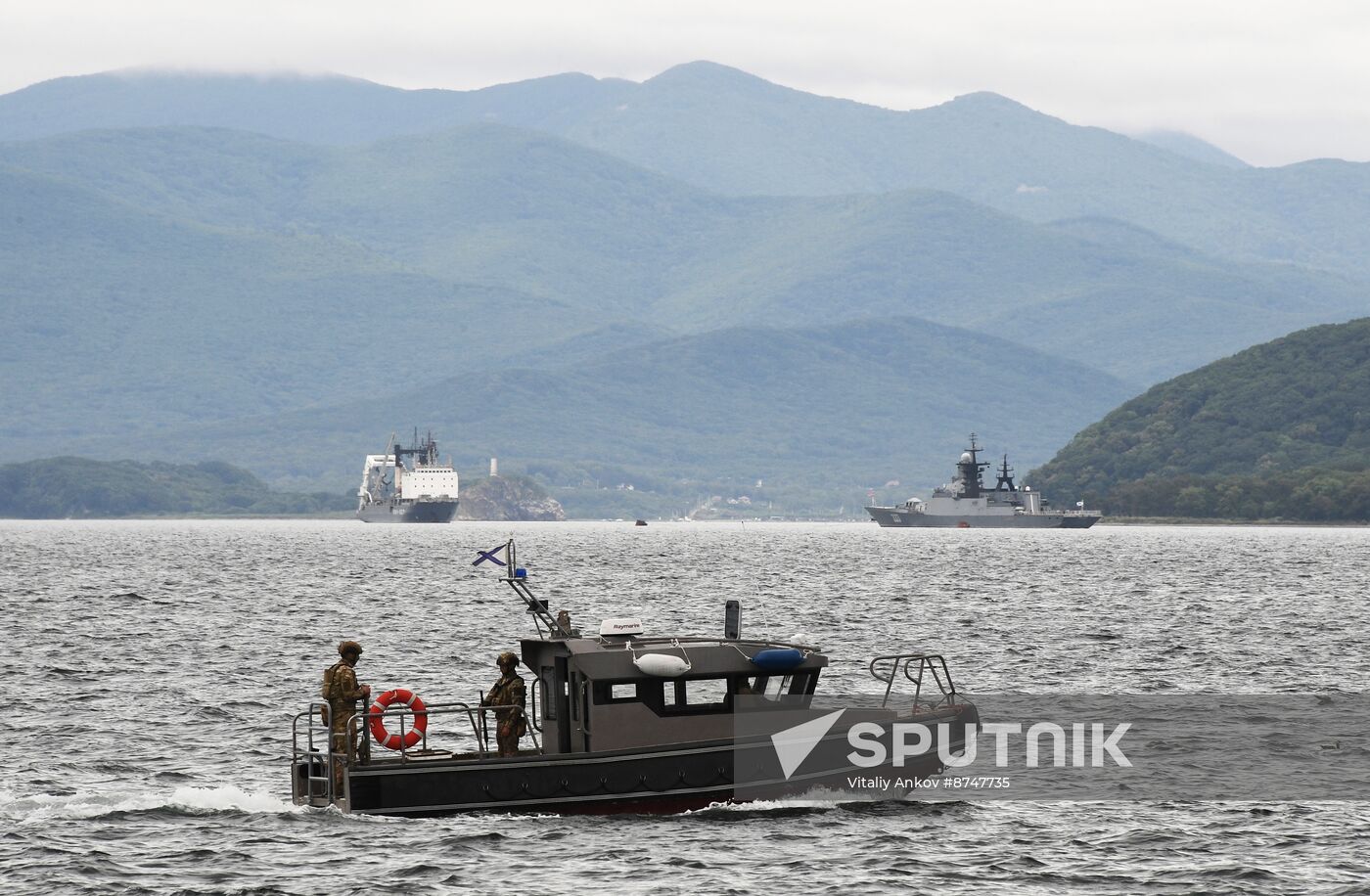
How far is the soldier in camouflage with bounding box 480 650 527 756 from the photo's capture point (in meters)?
33.5

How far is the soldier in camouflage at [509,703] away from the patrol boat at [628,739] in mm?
124

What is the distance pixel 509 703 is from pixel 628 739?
238cm

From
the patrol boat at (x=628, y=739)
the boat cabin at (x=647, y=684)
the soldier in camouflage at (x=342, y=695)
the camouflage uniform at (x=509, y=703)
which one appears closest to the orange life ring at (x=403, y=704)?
the patrol boat at (x=628, y=739)

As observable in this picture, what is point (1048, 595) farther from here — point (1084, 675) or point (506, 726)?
point (506, 726)

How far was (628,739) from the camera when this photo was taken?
32.9 m

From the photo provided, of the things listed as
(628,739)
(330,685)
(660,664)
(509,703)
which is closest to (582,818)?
(628,739)

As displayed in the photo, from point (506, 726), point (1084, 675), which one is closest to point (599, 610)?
point (1084, 675)

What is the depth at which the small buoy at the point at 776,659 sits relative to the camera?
33.1 meters

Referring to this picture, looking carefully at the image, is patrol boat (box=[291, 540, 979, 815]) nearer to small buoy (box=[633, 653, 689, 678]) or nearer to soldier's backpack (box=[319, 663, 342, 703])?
small buoy (box=[633, 653, 689, 678])

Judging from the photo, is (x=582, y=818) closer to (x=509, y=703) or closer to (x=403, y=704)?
(x=509, y=703)

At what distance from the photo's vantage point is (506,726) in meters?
33.5

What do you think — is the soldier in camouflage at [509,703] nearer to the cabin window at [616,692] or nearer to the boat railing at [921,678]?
the cabin window at [616,692]

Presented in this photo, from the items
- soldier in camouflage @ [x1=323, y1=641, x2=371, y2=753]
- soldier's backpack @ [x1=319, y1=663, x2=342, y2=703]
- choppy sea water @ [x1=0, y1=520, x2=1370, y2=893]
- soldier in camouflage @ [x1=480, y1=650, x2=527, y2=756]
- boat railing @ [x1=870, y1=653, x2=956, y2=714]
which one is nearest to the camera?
choppy sea water @ [x1=0, y1=520, x2=1370, y2=893]

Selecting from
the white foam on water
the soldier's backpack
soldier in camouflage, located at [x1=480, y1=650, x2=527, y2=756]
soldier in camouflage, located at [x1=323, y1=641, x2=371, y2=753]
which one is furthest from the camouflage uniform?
the white foam on water
